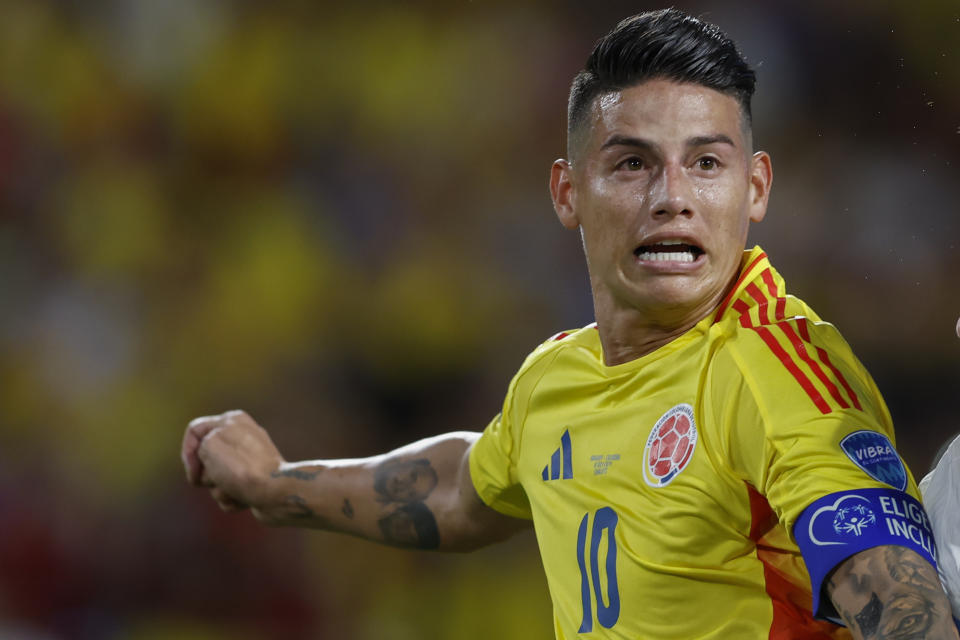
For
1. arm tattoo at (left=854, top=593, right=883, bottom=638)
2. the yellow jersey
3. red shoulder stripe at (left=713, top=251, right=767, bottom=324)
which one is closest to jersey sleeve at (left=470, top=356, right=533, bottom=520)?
the yellow jersey

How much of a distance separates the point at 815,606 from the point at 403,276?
317cm

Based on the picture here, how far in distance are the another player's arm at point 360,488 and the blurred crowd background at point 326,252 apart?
1.54 meters

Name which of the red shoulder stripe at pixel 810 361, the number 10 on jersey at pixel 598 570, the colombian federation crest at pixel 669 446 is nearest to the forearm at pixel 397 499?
the number 10 on jersey at pixel 598 570

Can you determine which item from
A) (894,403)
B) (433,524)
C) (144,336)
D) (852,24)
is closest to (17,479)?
(144,336)

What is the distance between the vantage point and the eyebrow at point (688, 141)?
1.89 metres

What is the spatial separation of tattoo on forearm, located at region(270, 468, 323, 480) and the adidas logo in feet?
2.55

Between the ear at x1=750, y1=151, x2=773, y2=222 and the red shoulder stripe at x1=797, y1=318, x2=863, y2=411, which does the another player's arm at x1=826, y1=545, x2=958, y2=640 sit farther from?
the ear at x1=750, y1=151, x2=773, y2=222

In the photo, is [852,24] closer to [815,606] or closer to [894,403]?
[894,403]

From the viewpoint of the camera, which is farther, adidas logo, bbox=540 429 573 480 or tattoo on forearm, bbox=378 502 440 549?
tattoo on forearm, bbox=378 502 440 549

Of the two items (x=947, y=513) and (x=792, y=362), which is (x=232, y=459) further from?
(x=947, y=513)

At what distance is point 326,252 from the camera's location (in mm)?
4551

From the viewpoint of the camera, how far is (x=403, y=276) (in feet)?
14.8

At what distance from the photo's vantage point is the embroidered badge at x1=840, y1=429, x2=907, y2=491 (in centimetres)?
147

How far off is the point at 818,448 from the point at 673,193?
1.82ft
